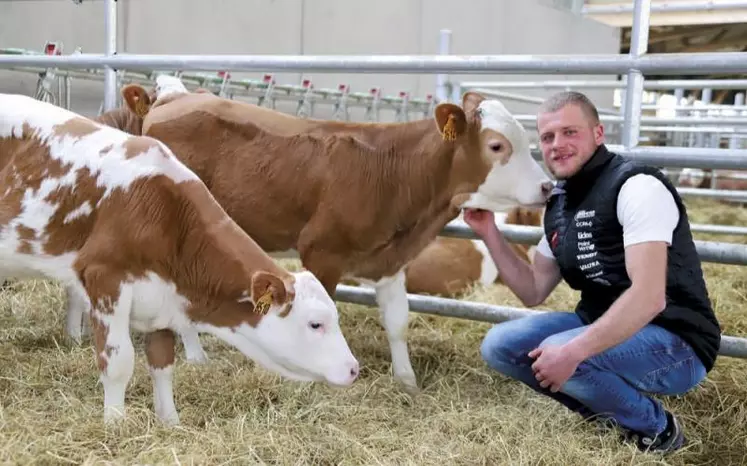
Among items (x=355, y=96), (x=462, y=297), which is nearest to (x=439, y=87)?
(x=462, y=297)

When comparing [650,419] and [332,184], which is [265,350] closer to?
[332,184]

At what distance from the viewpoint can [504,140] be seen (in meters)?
3.33

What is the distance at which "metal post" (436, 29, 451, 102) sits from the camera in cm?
584

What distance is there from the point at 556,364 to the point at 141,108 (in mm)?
2493

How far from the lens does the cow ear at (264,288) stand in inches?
101

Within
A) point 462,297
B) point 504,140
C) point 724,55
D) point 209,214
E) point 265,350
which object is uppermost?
point 724,55

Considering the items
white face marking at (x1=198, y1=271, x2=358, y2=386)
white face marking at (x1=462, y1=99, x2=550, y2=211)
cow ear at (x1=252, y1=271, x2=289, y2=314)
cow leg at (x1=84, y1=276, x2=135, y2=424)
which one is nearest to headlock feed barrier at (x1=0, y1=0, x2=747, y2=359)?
white face marking at (x1=462, y1=99, x2=550, y2=211)

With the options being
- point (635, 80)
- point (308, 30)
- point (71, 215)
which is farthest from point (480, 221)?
point (308, 30)

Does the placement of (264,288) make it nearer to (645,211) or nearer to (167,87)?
(645,211)

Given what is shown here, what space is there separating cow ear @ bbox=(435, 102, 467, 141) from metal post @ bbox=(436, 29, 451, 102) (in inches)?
101

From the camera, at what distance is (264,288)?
2.58 m

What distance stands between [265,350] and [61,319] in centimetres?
198

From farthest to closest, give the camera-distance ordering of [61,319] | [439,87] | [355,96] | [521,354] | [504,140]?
[355,96]
[439,87]
[61,319]
[504,140]
[521,354]

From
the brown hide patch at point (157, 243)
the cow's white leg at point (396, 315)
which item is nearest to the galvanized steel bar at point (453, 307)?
the cow's white leg at point (396, 315)
